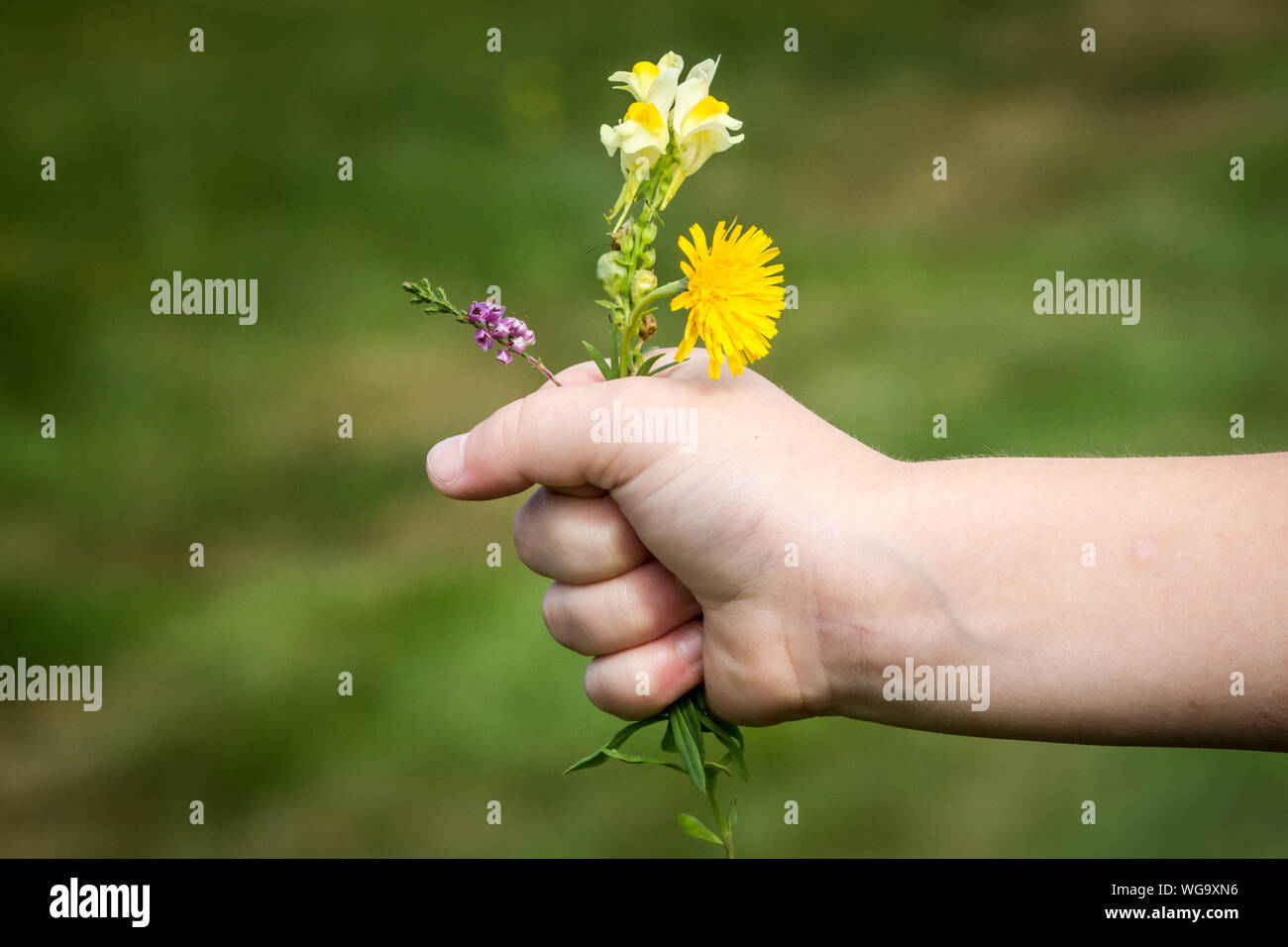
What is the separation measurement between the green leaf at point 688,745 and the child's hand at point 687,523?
0.06 feet

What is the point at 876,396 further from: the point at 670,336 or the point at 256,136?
the point at 256,136

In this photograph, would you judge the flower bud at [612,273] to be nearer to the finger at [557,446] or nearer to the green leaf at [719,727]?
the finger at [557,446]

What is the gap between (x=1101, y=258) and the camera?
2.32 meters

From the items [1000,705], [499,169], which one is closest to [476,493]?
[1000,705]

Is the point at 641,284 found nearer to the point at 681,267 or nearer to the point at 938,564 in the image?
the point at 681,267

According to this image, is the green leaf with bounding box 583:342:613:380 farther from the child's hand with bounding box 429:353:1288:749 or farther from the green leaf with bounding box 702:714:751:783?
the green leaf with bounding box 702:714:751:783

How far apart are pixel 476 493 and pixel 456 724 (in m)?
1.21

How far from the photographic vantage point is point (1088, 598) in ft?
2.41

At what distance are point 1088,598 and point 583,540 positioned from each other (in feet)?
1.20

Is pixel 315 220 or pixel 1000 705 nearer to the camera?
pixel 1000 705

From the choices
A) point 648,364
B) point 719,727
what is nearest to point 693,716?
point 719,727

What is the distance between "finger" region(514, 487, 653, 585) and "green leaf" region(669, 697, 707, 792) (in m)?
0.12

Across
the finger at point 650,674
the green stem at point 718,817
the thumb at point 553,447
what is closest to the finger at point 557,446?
the thumb at point 553,447

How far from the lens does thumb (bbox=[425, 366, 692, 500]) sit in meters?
0.75
